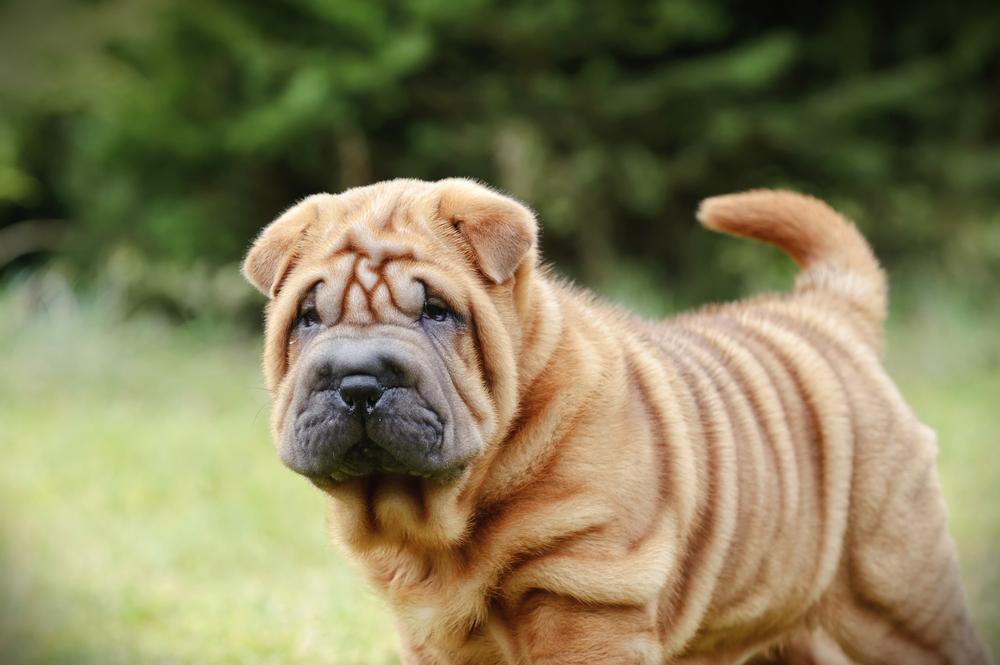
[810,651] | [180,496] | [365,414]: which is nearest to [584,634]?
[365,414]

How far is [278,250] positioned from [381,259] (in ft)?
1.37

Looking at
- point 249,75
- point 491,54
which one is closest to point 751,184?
point 491,54

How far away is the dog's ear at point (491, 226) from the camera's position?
9.00 feet

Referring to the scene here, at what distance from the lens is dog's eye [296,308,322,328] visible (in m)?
2.72

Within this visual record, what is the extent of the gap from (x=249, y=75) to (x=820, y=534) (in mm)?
9054

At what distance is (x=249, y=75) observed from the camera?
34.7ft

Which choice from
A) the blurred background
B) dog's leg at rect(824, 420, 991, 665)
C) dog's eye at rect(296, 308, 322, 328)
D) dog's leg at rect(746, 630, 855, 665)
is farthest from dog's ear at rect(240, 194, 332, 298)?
the blurred background

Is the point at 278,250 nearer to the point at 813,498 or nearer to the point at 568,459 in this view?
the point at 568,459

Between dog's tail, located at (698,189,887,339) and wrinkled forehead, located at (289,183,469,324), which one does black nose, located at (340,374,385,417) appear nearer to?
wrinkled forehead, located at (289,183,469,324)

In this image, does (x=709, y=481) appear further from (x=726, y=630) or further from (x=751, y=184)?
(x=751, y=184)

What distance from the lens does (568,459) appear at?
2.67m

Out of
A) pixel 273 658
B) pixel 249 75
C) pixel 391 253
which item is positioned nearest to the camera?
pixel 391 253

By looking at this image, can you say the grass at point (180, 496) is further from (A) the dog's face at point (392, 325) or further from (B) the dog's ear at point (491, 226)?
(B) the dog's ear at point (491, 226)

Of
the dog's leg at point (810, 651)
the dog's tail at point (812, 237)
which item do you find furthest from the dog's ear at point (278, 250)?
the dog's leg at point (810, 651)
